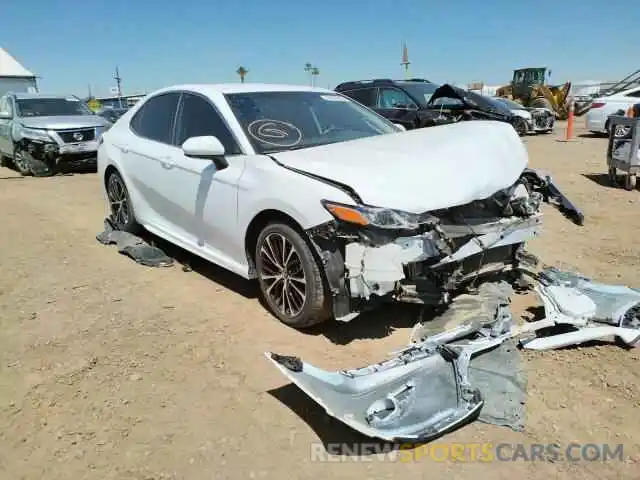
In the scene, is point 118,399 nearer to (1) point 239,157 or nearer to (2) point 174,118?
(1) point 239,157

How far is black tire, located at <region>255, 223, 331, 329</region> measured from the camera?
3.28 m

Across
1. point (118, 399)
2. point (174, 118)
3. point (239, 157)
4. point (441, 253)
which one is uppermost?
point (174, 118)

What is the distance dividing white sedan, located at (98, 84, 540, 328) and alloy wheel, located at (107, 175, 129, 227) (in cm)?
79

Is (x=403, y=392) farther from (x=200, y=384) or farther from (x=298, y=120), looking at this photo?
(x=298, y=120)

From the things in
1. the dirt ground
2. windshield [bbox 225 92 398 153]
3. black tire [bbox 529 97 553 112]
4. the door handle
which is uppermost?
black tire [bbox 529 97 553 112]

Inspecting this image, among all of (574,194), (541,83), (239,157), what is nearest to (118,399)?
(239,157)

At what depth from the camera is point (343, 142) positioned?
3953mm

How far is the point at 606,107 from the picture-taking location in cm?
1562

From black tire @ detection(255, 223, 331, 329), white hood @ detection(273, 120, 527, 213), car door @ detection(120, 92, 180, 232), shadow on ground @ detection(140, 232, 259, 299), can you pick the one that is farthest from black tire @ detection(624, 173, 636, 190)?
car door @ detection(120, 92, 180, 232)

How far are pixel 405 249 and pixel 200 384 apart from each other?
4.70ft

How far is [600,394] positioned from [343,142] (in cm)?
236

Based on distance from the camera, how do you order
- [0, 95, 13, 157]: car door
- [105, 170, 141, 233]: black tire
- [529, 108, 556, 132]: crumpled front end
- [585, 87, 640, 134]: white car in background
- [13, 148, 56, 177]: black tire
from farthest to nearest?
[529, 108, 556, 132]: crumpled front end → [585, 87, 640, 134]: white car in background → [0, 95, 13, 157]: car door → [13, 148, 56, 177]: black tire → [105, 170, 141, 233]: black tire

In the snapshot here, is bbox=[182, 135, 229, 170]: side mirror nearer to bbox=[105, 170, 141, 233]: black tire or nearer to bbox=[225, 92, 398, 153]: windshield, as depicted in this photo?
bbox=[225, 92, 398, 153]: windshield

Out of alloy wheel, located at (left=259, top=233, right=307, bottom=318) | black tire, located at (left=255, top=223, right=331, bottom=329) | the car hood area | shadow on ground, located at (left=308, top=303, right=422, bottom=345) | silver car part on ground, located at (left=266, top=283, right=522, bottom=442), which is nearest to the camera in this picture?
silver car part on ground, located at (left=266, top=283, right=522, bottom=442)
